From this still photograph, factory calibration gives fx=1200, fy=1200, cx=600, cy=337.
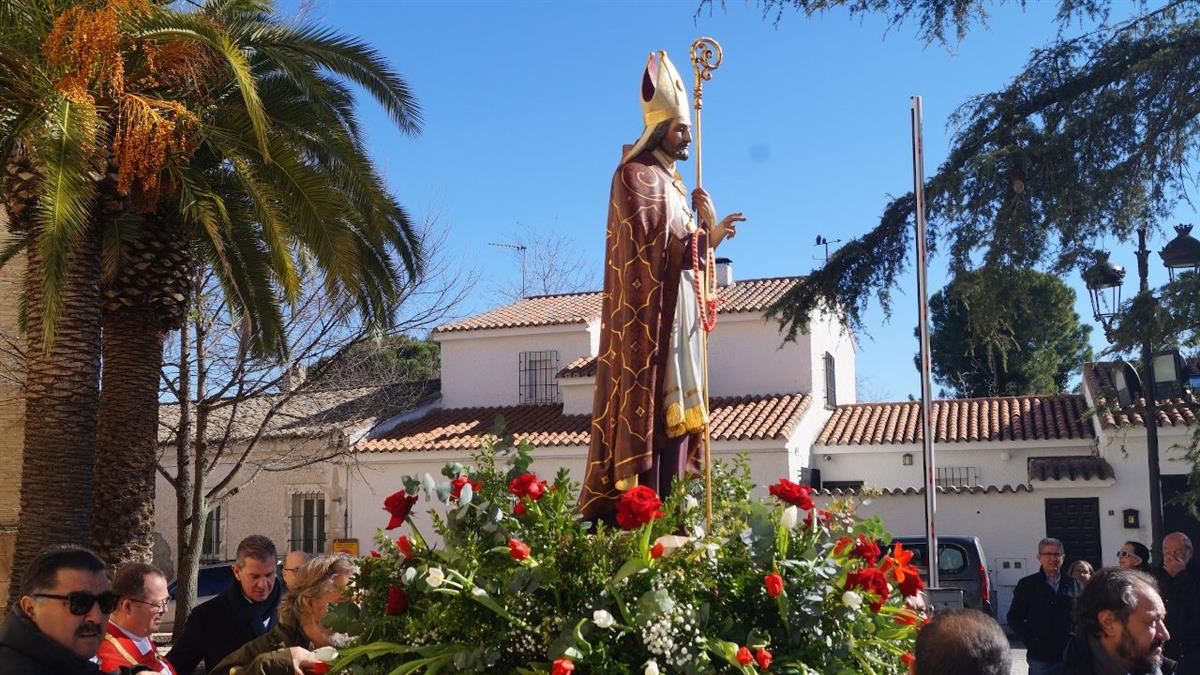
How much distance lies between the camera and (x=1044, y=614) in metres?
8.66

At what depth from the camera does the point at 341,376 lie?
20.8 metres

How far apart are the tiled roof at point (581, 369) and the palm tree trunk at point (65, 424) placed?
17294 millimetres

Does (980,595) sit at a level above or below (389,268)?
below

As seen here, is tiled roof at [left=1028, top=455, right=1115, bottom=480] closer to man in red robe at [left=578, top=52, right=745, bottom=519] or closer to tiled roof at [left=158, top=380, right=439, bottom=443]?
tiled roof at [left=158, top=380, right=439, bottom=443]

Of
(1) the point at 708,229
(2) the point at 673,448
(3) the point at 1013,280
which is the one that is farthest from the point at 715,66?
(3) the point at 1013,280

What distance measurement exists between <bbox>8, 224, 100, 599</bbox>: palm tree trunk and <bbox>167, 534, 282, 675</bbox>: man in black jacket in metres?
4.97

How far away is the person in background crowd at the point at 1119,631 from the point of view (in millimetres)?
3990

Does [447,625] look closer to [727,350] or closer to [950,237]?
[950,237]

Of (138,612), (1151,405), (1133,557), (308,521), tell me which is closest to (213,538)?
(308,521)

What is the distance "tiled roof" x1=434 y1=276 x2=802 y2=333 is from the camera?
28.7 m

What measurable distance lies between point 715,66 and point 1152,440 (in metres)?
9.00

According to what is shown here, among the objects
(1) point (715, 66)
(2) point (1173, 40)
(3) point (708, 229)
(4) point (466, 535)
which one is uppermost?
(2) point (1173, 40)

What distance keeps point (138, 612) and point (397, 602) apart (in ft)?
5.16

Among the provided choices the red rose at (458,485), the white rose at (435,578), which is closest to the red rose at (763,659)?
the white rose at (435,578)
